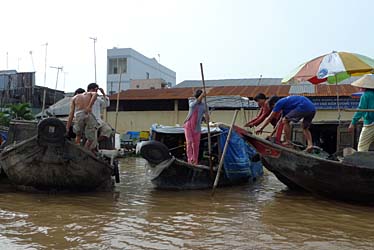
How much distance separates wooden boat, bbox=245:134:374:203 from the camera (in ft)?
18.6

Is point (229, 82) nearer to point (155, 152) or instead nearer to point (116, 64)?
point (116, 64)

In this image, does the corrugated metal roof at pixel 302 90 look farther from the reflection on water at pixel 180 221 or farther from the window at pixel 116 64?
the window at pixel 116 64

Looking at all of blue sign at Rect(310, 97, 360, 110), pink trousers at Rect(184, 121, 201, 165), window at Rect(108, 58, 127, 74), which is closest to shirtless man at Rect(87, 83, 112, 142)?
pink trousers at Rect(184, 121, 201, 165)

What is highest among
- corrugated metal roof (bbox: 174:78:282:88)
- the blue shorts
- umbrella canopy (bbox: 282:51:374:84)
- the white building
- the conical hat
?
the white building

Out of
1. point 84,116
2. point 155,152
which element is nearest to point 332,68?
point 155,152

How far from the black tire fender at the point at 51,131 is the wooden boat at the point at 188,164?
4.95 ft

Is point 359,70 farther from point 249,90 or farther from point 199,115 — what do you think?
point 249,90

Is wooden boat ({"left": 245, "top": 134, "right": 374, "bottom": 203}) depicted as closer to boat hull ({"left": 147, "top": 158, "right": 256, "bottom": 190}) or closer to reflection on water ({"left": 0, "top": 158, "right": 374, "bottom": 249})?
reflection on water ({"left": 0, "top": 158, "right": 374, "bottom": 249})

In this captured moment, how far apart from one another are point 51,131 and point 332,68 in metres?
5.52

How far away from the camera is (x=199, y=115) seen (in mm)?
7645

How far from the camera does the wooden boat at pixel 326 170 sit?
5668 mm

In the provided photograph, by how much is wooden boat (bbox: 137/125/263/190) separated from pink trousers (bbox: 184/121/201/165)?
0.20m

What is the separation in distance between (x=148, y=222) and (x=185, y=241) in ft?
3.03

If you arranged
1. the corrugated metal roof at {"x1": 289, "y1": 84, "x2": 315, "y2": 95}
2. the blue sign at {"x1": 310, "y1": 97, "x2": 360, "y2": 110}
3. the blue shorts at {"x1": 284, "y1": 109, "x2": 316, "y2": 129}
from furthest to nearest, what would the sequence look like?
1. the corrugated metal roof at {"x1": 289, "y1": 84, "x2": 315, "y2": 95}
2. the blue sign at {"x1": 310, "y1": 97, "x2": 360, "y2": 110}
3. the blue shorts at {"x1": 284, "y1": 109, "x2": 316, "y2": 129}
